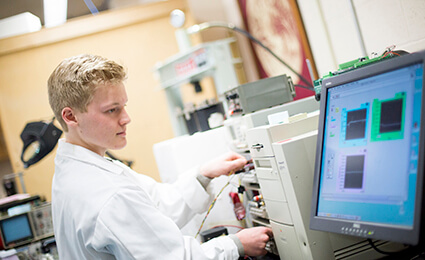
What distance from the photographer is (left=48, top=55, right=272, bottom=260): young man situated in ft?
3.53

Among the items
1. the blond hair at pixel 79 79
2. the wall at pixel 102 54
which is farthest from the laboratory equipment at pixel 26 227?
the wall at pixel 102 54

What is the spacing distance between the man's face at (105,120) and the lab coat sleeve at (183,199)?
429 mm

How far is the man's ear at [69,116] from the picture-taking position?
4.05 feet

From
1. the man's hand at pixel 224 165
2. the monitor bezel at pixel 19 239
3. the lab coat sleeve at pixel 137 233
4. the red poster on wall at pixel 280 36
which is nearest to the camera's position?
the lab coat sleeve at pixel 137 233

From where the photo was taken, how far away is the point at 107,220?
1.06 metres

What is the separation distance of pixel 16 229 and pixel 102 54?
2.83 meters

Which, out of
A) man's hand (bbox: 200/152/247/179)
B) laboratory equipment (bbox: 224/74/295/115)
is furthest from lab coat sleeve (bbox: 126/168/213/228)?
laboratory equipment (bbox: 224/74/295/115)

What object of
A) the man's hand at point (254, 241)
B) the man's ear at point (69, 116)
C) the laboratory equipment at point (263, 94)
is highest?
the man's ear at point (69, 116)

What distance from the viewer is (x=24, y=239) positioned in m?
2.45

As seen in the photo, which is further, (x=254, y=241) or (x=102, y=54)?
(x=102, y=54)

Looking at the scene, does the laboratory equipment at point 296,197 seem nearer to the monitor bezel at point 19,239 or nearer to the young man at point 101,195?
the young man at point 101,195

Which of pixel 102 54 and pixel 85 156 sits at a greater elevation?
pixel 102 54

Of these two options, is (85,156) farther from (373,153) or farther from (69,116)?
(373,153)

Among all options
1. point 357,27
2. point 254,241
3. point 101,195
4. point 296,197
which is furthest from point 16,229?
point 357,27
